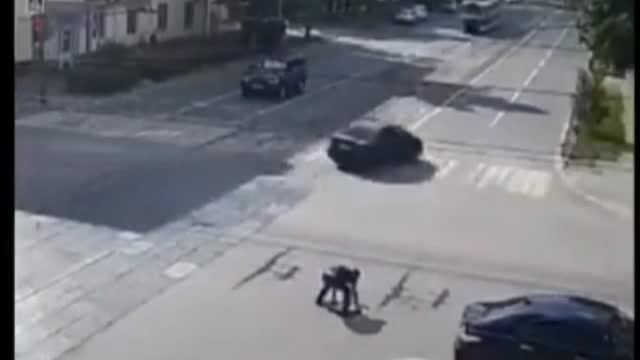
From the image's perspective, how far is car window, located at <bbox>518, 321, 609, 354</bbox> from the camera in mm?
1603

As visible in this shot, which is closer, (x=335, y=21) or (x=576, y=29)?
(x=576, y=29)

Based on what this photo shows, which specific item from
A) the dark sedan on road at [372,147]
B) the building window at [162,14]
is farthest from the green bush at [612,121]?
the building window at [162,14]

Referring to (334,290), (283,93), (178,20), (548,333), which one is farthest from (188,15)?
(548,333)

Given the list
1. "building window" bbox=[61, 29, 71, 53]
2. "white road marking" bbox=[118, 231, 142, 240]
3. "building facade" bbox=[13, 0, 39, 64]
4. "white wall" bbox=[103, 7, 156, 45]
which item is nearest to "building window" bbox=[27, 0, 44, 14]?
"building facade" bbox=[13, 0, 39, 64]

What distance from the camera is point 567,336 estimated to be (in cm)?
162

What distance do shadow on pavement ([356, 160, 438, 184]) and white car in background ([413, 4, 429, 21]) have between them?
0.31m

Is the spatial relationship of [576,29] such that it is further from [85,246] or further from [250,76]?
[85,246]

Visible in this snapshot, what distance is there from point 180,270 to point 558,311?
792 mm

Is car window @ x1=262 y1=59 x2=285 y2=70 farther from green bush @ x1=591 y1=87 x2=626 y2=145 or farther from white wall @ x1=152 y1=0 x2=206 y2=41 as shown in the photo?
green bush @ x1=591 y1=87 x2=626 y2=145

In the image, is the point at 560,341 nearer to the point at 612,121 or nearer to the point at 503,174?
the point at 612,121

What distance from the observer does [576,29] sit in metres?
1.91
